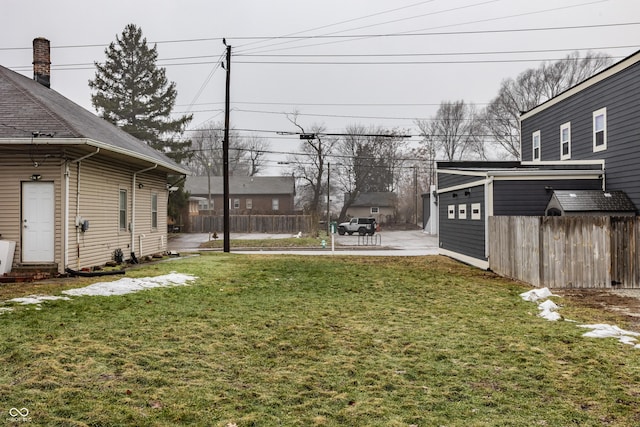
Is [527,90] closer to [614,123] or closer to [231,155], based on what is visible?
[614,123]

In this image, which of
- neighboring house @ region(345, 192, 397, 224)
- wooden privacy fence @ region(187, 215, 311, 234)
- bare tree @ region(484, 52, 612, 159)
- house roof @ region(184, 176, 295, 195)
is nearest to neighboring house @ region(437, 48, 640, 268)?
bare tree @ region(484, 52, 612, 159)

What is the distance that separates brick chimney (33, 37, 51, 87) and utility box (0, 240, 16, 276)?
23.3 ft

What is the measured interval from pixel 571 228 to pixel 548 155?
9440 millimetres

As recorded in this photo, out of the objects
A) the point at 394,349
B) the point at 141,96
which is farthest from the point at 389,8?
the point at 141,96

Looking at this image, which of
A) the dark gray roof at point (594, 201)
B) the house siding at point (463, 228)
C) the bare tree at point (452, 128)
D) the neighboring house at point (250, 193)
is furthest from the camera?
the neighboring house at point (250, 193)

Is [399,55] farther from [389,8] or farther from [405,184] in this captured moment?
[405,184]

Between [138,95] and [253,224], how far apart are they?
1524cm

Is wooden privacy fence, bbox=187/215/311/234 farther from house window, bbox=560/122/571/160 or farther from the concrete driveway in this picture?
house window, bbox=560/122/571/160

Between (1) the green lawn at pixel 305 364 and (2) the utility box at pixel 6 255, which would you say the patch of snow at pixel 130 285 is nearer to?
(1) the green lawn at pixel 305 364

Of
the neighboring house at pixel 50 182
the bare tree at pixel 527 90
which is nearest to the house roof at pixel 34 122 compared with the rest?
the neighboring house at pixel 50 182

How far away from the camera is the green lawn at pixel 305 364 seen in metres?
3.77

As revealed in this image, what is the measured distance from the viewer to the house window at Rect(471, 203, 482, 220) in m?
15.9

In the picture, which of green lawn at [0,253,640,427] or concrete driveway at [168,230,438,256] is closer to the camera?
green lawn at [0,253,640,427]

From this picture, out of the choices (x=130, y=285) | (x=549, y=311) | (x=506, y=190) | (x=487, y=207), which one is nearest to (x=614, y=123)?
(x=506, y=190)
